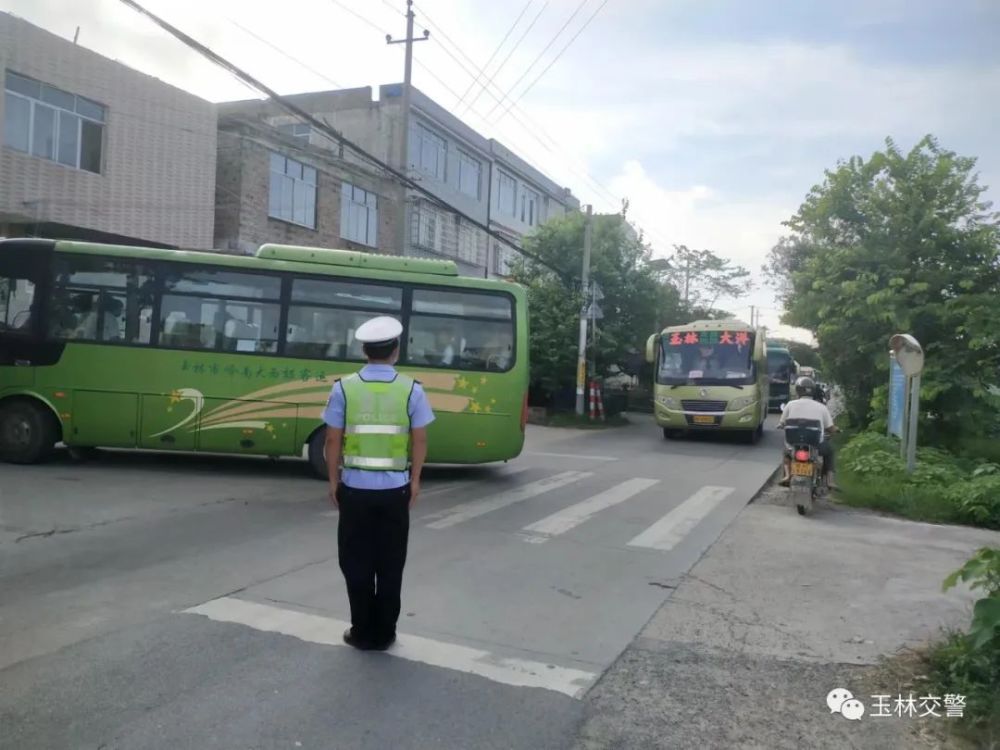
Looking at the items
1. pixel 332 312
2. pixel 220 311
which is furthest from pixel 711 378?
pixel 220 311

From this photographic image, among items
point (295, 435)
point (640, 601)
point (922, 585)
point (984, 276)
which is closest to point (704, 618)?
point (640, 601)

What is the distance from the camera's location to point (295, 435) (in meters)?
11.1

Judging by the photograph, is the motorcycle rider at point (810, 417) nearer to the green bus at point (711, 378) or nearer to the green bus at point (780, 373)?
the green bus at point (711, 378)

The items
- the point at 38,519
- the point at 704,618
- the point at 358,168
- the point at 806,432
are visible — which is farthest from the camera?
the point at 358,168

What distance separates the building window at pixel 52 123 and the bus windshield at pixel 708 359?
13.2m

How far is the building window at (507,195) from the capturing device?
121 feet

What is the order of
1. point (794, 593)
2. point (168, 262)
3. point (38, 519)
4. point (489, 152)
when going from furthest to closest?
point (489, 152)
point (168, 262)
point (38, 519)
point (794, 593)

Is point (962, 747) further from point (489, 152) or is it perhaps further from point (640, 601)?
point (489, 152)

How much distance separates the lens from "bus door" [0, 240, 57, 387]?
10.9 metres

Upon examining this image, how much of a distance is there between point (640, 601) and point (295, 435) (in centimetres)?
639

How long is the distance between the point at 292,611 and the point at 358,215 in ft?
72.9

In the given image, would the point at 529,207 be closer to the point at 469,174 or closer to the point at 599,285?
the point at 469,174

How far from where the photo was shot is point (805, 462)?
32.1 feet

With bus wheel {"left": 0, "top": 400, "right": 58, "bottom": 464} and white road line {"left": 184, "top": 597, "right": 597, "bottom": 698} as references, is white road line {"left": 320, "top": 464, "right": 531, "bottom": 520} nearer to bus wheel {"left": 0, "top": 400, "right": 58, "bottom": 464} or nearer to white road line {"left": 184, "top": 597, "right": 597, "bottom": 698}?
white road line {"left": 184, "top": 597, "right": 597, "bottom": 698}
